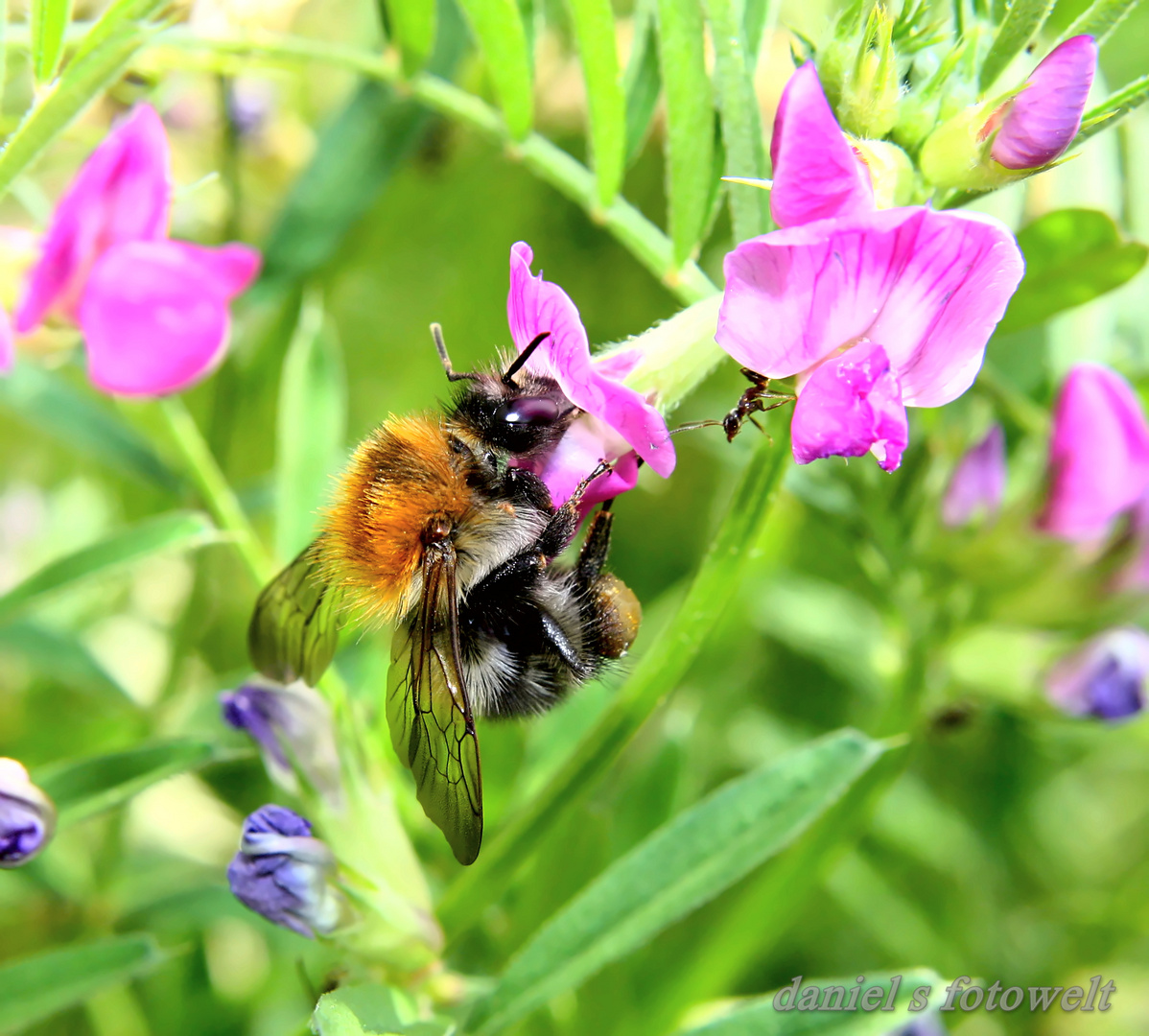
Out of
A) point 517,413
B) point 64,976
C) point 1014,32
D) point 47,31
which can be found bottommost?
point 64,976

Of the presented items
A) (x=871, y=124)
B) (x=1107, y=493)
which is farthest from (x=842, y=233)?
(x=1107, y=493)

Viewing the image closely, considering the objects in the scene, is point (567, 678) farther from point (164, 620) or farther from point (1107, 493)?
point (164, 620)

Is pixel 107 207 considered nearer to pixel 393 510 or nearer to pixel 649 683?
pixel 393 510

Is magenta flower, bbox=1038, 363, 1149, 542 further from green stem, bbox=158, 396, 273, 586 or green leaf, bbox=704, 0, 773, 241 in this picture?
green stem, bbox=158, 396, 273, 586

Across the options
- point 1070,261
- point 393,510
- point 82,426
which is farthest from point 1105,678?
point 82,426

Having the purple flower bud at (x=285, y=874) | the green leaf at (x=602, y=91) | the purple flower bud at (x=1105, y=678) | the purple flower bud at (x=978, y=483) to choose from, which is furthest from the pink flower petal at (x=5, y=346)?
the purple flower bud at (x=1105, y=678)
